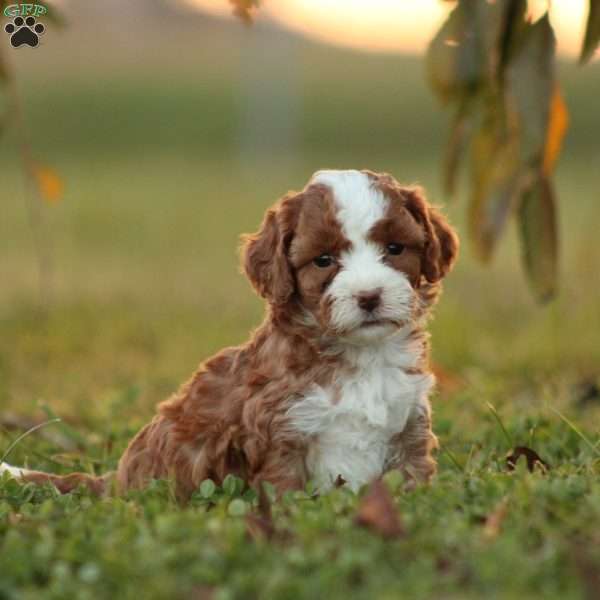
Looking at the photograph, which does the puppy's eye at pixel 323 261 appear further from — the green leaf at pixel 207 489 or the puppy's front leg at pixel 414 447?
the green leaf at pixel 207 489

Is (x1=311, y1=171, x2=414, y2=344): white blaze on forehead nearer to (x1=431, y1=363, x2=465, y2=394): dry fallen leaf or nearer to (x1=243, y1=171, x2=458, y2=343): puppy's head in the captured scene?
(x1=243, y1=171, x2=458, y2=343): puppy's head

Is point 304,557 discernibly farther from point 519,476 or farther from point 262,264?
point 262,264

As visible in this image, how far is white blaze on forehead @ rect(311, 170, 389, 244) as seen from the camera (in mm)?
4086

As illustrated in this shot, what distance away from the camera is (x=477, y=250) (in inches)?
217

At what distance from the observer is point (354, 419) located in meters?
4.16

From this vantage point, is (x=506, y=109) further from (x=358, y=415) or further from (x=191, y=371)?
(x=191, y=371)

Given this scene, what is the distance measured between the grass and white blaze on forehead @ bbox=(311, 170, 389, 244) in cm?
79

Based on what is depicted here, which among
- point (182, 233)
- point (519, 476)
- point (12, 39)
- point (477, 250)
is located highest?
point (12, 39)

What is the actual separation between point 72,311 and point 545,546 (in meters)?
7.88

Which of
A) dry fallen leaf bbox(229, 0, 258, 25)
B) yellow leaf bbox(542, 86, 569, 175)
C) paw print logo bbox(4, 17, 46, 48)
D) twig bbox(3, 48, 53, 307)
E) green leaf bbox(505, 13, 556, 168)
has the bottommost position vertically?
twig bbox(3, 48, 53, 307)

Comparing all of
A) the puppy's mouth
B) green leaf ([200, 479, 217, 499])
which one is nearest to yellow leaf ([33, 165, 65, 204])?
green leaf ([200, 479, 217, 499])

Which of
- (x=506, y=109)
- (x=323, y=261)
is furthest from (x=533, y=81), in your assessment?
(x=323, y=261)

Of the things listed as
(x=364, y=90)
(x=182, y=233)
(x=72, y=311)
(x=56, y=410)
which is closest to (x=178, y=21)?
(x=364, y=90)

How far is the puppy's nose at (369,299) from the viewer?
398 centimetres
